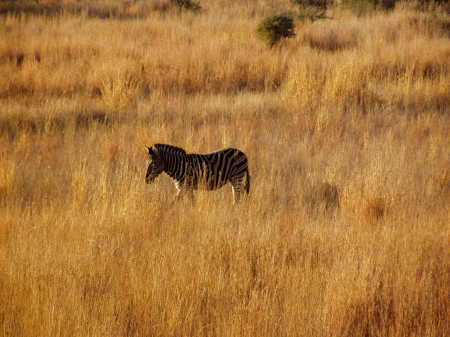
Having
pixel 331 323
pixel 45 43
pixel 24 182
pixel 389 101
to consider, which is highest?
pixel 45 43

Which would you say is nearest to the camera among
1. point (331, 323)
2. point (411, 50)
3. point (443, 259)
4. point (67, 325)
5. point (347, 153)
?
point (67, 325)

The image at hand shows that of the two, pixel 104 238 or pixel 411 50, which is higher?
pixel 411 50

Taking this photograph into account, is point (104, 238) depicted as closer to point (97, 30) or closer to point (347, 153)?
point (347, 153)

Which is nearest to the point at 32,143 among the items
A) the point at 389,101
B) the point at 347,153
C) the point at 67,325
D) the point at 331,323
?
the point at 347,153

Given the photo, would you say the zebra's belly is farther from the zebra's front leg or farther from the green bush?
the green bush

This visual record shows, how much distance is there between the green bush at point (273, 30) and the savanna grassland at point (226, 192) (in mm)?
263

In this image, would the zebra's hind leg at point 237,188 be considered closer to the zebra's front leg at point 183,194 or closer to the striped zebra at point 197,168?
the striped zebra at point 197,168

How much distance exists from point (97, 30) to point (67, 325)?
45.9 ft

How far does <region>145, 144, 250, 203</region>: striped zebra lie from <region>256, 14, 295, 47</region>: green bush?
8.82 meters

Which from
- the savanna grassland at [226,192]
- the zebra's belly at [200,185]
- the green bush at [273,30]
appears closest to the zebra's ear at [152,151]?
the savanna grassland at [226,192]

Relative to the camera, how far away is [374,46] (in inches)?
566

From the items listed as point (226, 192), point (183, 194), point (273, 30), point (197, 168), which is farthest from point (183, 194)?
point (273, 30)

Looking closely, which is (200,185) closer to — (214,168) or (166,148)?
(214,168)

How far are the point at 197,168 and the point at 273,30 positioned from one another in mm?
9348
